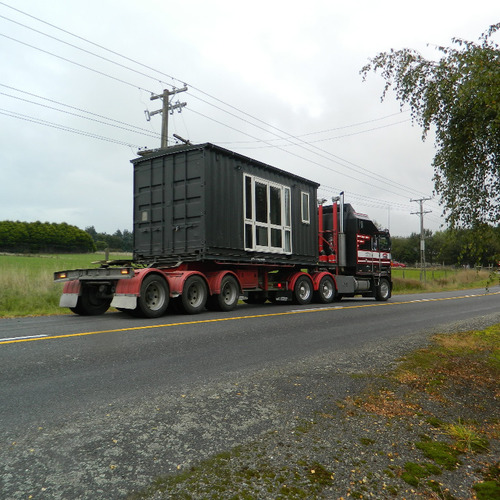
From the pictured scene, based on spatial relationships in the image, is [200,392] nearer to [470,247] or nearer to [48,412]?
[48,412]

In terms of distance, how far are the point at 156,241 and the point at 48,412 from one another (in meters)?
8.30

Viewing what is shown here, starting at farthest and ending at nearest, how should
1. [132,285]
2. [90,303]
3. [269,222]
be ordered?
[269,222]
[90,303]
[132,285]

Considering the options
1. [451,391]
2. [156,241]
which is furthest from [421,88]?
[156,241]

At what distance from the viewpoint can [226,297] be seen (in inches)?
439

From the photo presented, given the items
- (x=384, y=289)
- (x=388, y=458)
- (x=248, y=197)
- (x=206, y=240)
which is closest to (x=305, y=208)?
(x=248, y=197)

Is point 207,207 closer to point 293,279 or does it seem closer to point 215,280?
point 215,280

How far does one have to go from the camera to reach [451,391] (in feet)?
13.1

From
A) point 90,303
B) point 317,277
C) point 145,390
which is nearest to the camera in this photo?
point 145,390

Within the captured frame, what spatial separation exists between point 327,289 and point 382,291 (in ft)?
12.8

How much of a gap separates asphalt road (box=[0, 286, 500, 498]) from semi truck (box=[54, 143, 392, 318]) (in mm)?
1911

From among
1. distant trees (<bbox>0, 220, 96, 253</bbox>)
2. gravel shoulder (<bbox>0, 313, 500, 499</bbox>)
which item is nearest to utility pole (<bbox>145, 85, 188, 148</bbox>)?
gravel shoulder (<bbox>0, 313, 500, 499</bbox>)

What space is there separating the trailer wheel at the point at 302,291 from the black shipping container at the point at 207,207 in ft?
4.66

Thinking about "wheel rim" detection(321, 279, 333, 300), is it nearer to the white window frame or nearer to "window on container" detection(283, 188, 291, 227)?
the white window frame

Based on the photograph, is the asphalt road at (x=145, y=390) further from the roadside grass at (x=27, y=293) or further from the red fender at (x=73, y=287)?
the roadside grass at (x=27, y=293)
